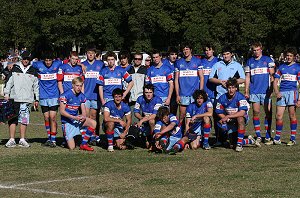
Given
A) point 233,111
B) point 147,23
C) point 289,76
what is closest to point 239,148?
point 233,111

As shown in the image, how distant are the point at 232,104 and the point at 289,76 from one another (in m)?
1.49

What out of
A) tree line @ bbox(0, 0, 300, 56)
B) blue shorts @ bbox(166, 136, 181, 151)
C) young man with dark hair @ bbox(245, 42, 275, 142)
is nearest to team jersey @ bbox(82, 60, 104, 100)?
blue shorts @ bbox(166, 136, 181, 151)

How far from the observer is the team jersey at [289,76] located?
15453 mm

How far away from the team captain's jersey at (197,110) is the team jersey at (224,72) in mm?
585

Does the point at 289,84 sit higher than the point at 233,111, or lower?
higher

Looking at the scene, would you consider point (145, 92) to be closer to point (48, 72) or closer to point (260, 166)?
point (48, 72)

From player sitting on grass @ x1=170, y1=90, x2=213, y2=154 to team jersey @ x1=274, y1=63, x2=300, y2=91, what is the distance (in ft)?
5.42

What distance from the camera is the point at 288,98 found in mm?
15477

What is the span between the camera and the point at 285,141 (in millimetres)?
16219

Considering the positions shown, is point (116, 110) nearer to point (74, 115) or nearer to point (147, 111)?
point (147, 111)

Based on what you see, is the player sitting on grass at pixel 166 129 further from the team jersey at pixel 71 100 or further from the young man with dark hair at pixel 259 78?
the young man with dark hair at pixel 259 78

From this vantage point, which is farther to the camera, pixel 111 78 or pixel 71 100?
pixel 111 78

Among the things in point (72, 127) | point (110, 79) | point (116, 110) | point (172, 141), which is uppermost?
point (110, 79)

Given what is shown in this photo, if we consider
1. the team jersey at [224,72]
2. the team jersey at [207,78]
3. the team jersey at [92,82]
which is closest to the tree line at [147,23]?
the team jersey at [207,78]
